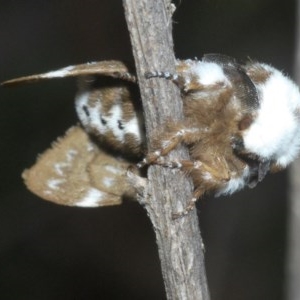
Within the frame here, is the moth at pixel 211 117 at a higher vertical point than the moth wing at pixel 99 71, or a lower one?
lower

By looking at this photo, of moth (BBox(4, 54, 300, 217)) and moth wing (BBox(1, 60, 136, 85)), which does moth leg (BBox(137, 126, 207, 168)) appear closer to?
moth (BBox(4, 54, 300, 217))

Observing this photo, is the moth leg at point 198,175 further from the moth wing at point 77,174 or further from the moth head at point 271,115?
the moth wing at point 77,174

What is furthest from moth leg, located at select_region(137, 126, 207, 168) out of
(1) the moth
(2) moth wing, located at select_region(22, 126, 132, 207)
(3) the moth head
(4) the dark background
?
(4) the dark background

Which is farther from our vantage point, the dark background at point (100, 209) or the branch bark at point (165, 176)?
the dark background at point (100, 209)

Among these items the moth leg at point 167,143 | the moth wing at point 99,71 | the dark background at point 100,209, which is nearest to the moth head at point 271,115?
the moth leg at point 167,143

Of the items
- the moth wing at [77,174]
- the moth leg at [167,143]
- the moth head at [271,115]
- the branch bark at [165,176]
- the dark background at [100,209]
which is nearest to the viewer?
the branch bark at [165,176]

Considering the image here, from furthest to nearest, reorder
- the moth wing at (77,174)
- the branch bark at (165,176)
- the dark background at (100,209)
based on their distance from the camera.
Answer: the dark background at (100,209) → the moth wing at (77,174) → the branch bark at (165,176)
